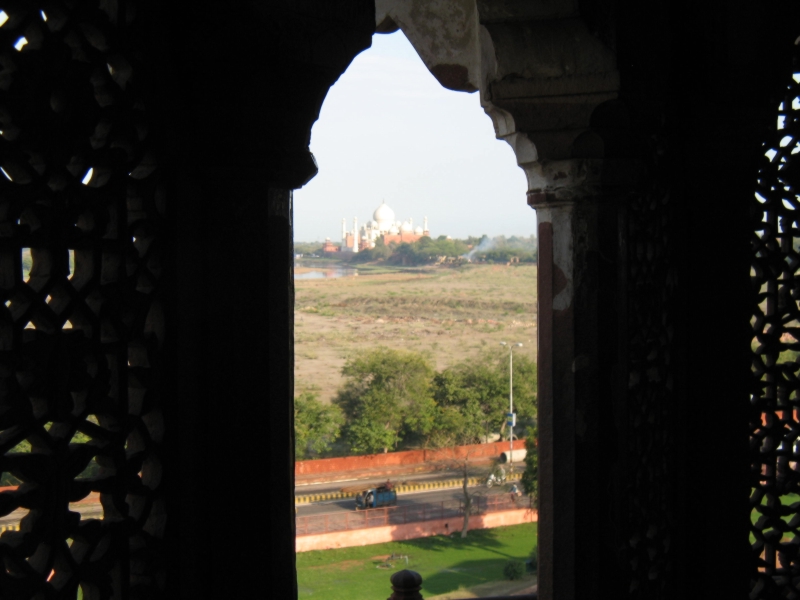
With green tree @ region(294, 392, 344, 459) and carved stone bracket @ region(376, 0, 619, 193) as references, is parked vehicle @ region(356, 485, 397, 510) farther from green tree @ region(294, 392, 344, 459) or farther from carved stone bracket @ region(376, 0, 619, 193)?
carved stone bracket @ region(376, 0, 619, 193)

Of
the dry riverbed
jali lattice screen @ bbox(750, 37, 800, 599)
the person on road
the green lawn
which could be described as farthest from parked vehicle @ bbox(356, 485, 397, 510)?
jali lattice screen @ bbox(750, 37, 800, 599)

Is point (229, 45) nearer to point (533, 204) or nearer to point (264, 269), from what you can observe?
point (264, 269)

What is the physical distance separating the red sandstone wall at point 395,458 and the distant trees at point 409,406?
0.96 meters

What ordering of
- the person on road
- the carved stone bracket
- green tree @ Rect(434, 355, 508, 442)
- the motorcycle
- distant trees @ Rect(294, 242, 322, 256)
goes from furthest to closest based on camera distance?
1. distant trees @ Rect(294, 242, 322, 256)
2. green tree @ Rect(434, 355, 508, 442)
3. the motorcycle
4. the person on road
5. the carved stone bracket

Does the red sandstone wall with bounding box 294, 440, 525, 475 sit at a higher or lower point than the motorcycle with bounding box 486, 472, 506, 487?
higher

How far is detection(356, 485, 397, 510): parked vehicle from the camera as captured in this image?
88.5 ft

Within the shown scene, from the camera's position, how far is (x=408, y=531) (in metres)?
26.1

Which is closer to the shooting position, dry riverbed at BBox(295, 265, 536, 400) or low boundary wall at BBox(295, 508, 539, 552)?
low boundary wall at BBox(295, 508, 539, 552)

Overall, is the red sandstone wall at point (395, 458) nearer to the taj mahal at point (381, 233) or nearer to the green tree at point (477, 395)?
the green tree at point (477, 395)

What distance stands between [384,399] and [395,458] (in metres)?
5.19

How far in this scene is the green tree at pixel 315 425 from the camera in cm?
3195

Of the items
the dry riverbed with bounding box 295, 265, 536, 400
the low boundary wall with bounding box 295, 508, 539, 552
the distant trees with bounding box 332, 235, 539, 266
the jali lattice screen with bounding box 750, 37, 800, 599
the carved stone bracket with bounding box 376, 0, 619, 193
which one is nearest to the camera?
the carved stone bracket with bounding box 376, 0, 619, 193

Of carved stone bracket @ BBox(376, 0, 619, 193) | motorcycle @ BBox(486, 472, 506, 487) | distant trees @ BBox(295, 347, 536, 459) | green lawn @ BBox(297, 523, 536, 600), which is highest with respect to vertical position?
carved stone bracket @ BBox(376, 0, 619, 193)

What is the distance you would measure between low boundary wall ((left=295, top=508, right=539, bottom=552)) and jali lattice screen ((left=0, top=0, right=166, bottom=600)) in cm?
2298
